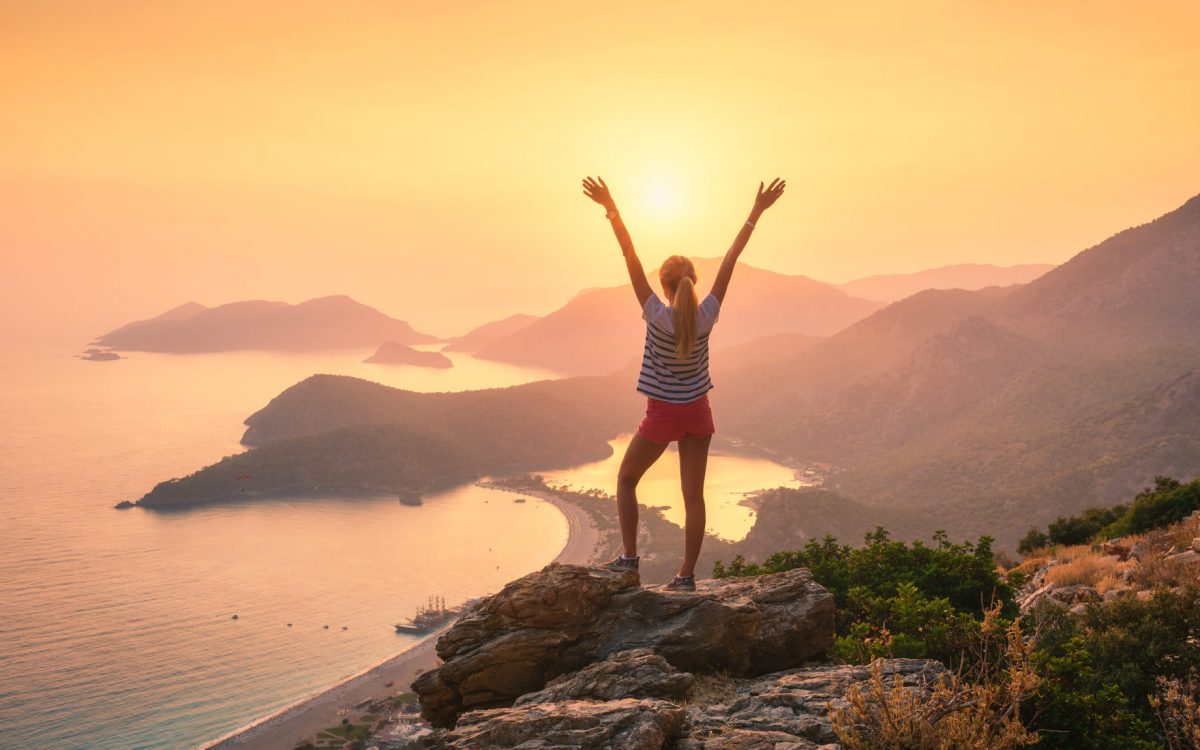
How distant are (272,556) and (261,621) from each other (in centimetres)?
3251

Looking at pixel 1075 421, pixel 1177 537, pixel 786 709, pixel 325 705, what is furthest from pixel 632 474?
pixel 1075 421

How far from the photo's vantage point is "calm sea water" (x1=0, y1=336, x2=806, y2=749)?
91.5 m

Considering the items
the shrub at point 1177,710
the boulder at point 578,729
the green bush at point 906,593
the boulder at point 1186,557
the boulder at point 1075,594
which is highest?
the boulder at point 578,729

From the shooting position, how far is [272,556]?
14462cm

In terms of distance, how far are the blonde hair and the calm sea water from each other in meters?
98.7

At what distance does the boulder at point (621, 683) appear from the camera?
7504 millimetres

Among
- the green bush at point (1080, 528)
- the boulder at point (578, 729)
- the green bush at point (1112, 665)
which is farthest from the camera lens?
the green bush at point (1080, 528)

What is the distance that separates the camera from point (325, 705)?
85.9 meters

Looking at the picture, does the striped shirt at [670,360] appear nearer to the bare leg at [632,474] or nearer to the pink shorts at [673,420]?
the pink shorts at [673,420]

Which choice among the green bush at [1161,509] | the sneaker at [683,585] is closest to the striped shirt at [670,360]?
the sneaker at [683,585]

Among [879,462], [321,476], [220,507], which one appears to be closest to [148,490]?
[220,507]

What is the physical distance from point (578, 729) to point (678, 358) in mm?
4284

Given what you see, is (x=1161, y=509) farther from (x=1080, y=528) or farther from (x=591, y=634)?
(x=591, y=634)

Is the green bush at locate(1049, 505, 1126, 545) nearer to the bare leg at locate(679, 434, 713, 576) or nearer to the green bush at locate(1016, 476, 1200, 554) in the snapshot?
the green bush at locate(1016, 476, 1200, 554)
